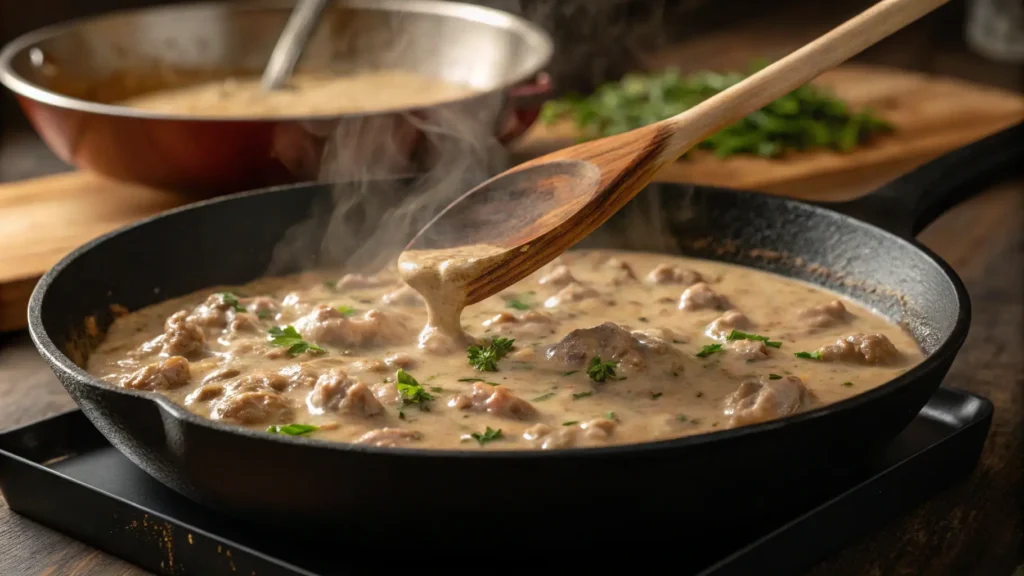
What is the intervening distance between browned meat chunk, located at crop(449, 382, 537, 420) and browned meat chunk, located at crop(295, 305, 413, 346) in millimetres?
405

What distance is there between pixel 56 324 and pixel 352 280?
772mm

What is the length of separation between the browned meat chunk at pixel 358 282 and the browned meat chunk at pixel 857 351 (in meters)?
1.11

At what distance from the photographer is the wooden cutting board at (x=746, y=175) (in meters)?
3.48

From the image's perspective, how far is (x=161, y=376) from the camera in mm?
2312

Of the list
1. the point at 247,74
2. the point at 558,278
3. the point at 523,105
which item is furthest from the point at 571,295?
the point at 247,74

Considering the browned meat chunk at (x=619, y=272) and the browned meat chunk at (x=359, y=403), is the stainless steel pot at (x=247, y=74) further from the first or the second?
the browned meat chunk at (x=359, y=403)

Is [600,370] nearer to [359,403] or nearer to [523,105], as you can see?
[359,403]

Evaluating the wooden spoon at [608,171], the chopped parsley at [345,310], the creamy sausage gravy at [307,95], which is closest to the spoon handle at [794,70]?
the wooden spoon at [608,171]

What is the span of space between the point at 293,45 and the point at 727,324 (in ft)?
7.64

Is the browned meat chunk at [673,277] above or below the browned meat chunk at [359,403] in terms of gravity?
below

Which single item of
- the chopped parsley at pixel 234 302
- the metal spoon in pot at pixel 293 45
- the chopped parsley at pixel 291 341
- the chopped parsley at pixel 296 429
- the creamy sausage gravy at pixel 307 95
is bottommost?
the chopped parsley at pixel 291 341

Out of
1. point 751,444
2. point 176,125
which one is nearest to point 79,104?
point 176,125

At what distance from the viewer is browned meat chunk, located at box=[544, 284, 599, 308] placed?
2.82m

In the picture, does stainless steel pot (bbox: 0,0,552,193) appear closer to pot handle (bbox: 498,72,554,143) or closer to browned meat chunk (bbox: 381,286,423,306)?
pot handle (bbox: 498,72,554,143)
